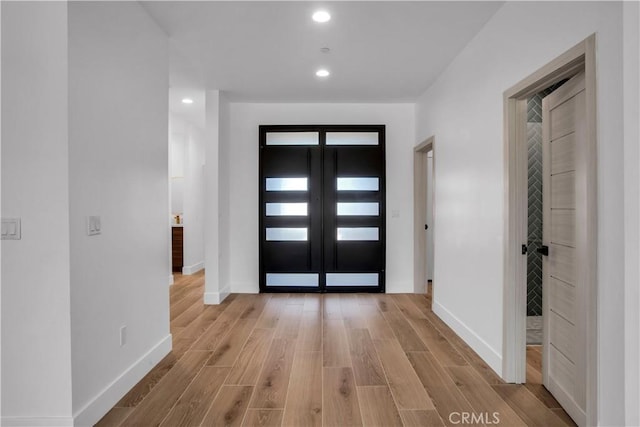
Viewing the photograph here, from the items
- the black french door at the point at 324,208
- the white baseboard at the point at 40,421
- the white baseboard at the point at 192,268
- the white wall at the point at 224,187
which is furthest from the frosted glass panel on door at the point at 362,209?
the white baseboard at the point at 40,421

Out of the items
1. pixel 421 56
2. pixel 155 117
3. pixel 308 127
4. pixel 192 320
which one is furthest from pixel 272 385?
pixel 308 127

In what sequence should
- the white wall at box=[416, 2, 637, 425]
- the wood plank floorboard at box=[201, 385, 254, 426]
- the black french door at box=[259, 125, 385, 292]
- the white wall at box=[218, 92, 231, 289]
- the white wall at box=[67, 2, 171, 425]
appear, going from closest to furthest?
the white wall at box=[416, 2, 637, 425], the white wall at box=[67, 2, 171, 425], the wood plank floorboard at box=[201, 385, 254, 426], the white wall at box=[218, 92, 231, 289], the black french door at box=[259, 125, 385, 292]

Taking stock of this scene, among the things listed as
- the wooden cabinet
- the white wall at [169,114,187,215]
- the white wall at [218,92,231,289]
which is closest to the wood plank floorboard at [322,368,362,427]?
the white wall at [218,92,231,289]

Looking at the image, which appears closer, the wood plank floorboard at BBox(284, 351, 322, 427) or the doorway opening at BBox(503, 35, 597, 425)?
the doorway opening at BBox(503, 35, 597, 425)

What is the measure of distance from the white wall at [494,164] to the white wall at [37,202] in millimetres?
2537

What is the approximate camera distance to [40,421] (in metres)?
1.77

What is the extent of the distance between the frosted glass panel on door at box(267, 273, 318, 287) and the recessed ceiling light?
3.26 meters

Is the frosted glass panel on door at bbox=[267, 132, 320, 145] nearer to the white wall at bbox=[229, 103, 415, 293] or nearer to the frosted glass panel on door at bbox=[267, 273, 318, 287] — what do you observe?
the white wall at bbox=[229, 103, 415, 293]

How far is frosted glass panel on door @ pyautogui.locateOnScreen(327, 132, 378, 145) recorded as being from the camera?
4922 millimetres

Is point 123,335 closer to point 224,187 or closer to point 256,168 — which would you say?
point 224,187

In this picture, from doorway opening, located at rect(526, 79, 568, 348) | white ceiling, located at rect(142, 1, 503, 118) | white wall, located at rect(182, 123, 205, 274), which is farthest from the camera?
white wall, located at rect(182, 123, 205, 274)

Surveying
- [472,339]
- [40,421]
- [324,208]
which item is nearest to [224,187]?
[324,208]

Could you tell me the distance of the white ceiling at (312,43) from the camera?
253 centimetres
